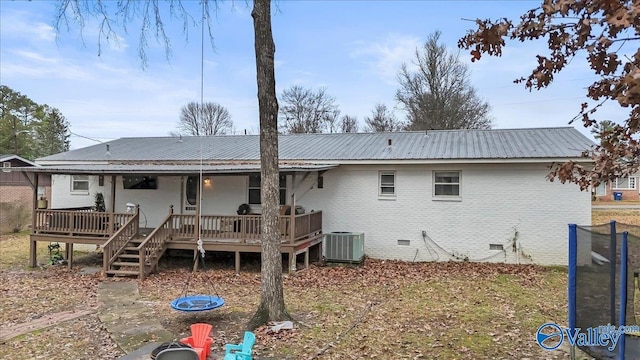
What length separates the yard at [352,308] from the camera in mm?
6426

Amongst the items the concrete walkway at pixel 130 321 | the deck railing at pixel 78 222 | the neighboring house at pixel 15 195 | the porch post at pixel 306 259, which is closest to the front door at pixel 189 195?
the deck railing at pixel 78 222

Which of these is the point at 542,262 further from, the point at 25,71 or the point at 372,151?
the point at 25,71

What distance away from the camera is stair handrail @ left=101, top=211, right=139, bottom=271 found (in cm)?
1223

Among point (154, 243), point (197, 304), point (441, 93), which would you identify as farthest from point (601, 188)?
point (154, 243)

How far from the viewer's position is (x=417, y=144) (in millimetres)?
15484

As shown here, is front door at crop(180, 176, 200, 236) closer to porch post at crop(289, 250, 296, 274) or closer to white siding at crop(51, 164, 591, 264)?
white siding at crop(51, 164, 591, 264)

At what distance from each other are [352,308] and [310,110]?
35.7m

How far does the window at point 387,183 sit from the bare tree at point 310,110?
28.1m

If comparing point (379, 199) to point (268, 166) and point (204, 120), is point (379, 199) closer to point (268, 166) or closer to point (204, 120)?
point (268, 166)

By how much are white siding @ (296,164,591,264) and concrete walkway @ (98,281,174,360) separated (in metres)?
6.64

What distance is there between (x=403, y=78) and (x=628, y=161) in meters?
32.5

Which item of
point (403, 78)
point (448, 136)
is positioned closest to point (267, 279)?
point (448, 136)

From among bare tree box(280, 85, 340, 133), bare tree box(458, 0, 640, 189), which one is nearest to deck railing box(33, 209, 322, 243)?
bare tree box(458, 0, 640, 189)
